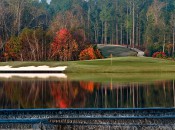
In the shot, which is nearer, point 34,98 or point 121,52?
point 34,98

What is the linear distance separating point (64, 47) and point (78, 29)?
10713mm

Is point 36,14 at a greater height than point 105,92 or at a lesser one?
greater

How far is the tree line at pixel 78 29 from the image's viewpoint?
84812 millimetres

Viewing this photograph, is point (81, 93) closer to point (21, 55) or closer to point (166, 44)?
point (21, 55)

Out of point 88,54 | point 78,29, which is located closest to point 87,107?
point 88,54

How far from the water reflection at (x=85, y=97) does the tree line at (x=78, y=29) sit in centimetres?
4604

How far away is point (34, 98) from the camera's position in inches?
1220

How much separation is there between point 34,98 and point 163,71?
35516 mm

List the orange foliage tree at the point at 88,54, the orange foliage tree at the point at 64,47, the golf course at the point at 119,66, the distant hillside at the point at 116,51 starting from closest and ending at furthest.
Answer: the golf course at the point at 119,66
the orange foliage tree at the point at 88,54
the orange foliage tree at the point at 64,47
the distant hillside at the point at 116,51

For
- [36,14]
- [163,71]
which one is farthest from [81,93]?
[36,14]

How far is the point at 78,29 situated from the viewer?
94188 millimetres

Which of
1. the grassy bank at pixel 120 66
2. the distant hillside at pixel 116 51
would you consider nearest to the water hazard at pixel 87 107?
the grassy bank at pixel 120 66

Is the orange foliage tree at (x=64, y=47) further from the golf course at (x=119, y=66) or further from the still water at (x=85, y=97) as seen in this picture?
the still water at (x=85, y=97)

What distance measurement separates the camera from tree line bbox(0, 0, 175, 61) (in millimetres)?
84812
